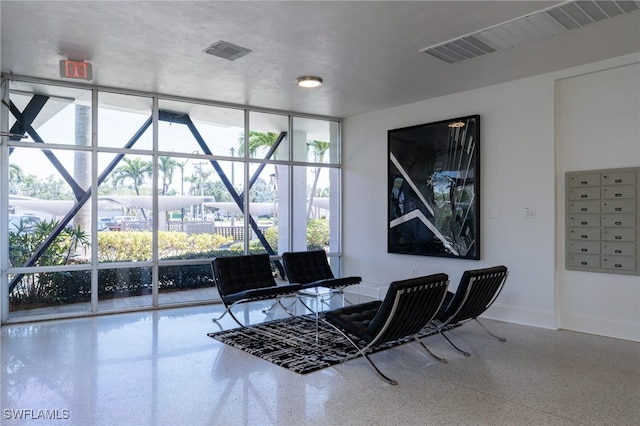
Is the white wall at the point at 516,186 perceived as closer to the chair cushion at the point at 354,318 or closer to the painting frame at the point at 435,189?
the painting frame at the point at 435,189

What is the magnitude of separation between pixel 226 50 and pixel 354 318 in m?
3.06

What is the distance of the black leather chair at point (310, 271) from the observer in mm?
6480

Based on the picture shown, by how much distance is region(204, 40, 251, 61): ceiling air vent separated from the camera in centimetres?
456

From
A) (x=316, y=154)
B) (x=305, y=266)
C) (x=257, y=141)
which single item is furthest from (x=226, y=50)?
(x=316, y=154)

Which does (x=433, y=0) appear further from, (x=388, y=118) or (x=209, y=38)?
(x=388, y=118)

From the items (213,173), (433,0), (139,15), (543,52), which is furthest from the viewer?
(213,173)

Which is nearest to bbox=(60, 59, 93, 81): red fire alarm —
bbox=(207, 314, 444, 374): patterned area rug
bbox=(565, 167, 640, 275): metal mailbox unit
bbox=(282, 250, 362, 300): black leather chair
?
bbox=(207, 314, 444, 374): patterned area rug

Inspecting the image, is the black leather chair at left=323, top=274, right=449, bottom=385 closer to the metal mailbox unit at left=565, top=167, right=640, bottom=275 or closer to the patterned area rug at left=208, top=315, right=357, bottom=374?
the patterned area rug at left=208, top=315, right=357, bottom=374

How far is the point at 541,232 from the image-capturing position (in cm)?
563

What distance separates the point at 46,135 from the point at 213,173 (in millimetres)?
2315

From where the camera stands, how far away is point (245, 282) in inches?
238

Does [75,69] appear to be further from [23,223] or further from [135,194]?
[23,223]

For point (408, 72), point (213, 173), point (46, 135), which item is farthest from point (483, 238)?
point (46, 135)

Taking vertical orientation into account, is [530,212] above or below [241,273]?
above
